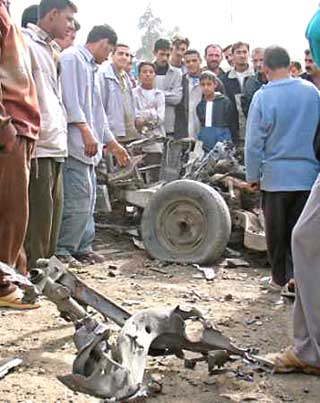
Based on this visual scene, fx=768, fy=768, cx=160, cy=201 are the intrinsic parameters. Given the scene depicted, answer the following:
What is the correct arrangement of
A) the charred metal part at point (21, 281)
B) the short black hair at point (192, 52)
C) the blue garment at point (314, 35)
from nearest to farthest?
the charred metal part at point (21, 281) < the blue garment at point (314, 35) < the short black hair at point (192, 52)

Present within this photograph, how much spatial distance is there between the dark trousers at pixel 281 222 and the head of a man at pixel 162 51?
14.3 ft

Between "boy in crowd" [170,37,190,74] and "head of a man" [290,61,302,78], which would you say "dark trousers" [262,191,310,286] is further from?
"boy in crowd" [170,37,190,74]

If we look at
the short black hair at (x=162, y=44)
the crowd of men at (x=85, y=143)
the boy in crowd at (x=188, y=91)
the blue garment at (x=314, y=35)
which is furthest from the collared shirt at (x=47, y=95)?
the short black hair at (x=162, y=44)

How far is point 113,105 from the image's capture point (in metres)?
8.52

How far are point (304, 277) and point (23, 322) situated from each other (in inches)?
75.3

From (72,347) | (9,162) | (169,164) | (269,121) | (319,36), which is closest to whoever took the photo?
(319,36)

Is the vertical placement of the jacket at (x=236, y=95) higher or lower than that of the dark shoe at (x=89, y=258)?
higher

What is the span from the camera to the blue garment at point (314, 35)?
3650 mm

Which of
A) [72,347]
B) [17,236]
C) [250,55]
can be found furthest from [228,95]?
[72,347]

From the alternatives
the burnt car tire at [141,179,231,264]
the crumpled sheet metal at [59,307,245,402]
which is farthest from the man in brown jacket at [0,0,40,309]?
the burnt car tire at [141,179,231,264]

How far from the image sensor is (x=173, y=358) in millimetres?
4207

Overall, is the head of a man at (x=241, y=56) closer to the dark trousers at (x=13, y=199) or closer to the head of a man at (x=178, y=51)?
the head of a man at (x=178, y=51)

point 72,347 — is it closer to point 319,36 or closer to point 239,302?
point 239,302

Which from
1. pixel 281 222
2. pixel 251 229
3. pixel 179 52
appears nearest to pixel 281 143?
pixel 281 222
